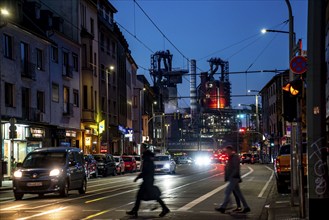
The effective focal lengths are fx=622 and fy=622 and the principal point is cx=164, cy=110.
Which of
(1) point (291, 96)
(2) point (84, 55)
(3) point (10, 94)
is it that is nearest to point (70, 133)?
(2) point (84, 55)

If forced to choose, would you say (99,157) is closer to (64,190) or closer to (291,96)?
(64,190)

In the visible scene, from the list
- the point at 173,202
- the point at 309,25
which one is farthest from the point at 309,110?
the point at 173,202

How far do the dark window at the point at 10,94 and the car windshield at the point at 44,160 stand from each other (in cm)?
Answer: 1558

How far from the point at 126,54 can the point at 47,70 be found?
33.4m

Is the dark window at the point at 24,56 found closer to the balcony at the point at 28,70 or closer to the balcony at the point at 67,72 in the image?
the balcony at the point at 28,70

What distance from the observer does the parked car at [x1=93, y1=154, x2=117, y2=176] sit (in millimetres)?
43969

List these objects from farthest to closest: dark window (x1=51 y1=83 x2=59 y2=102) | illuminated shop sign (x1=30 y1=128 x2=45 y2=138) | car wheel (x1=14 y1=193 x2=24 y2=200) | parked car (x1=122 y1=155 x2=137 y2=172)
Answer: parked car (x1=122 y1=155 x2=137 y2=172) < dark window (x1=51 y1=83 x2=59 y2=102) < illuminated shop sign (x1=30 y1=128 x2=45 y2=138) < car wheel (x1=14 y1=193 x2=24 y2=200)

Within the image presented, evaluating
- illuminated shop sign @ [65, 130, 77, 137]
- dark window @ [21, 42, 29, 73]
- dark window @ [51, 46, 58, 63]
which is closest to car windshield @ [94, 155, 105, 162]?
illuminated shop sign @ [65, 130, 77, 137]

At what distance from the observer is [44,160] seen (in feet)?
78.8

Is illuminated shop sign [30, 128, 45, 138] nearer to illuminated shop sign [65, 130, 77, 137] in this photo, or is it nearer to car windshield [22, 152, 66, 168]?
illuminated shop sign [65, 130, 77, 137]

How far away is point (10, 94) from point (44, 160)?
54.5ft

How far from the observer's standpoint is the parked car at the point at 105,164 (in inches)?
1731

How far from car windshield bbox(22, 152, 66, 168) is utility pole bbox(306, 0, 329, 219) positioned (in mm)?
14260

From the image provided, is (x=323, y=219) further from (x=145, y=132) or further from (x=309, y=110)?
(x=145, y=132)
